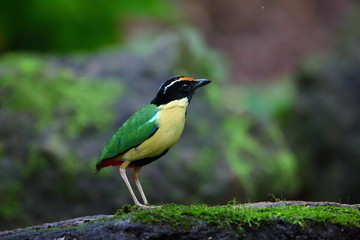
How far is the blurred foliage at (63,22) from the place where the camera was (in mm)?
13344

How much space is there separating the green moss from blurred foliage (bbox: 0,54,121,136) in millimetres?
4743

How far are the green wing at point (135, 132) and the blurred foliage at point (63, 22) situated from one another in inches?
336

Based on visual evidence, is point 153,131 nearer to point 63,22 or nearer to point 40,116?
point 40,116

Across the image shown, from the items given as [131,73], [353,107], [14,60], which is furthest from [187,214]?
[353,107]

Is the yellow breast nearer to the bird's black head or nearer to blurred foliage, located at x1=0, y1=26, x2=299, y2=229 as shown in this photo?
the bird's black head

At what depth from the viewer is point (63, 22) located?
13445mm

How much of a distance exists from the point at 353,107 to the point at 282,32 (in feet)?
32.7

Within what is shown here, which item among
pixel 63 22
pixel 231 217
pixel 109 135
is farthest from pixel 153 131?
pixel 63 22

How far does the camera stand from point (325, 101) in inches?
456

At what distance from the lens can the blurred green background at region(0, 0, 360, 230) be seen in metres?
8.27

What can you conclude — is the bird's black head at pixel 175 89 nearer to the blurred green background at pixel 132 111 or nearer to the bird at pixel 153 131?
the bird at pixel 153 131

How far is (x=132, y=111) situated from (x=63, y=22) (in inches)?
204

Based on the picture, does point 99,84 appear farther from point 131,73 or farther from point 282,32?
point 282,32

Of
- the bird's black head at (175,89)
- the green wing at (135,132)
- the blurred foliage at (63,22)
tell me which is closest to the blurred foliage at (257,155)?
the bird's black head at (175,89)
